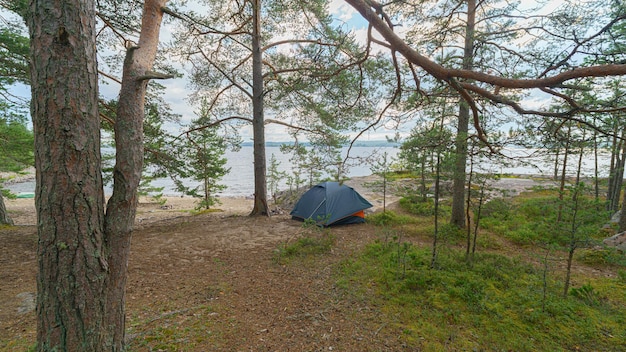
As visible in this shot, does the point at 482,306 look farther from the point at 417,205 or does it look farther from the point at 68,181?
the point at 417,205

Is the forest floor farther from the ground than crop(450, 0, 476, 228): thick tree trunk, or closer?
closer

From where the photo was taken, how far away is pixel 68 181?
1.40 m

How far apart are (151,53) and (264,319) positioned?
9.64 feet

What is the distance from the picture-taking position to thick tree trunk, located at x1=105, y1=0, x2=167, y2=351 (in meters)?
1.66

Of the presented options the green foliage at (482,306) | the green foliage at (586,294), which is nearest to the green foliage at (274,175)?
the green foliage at (482,306)

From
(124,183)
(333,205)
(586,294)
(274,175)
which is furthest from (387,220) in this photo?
(274,175)

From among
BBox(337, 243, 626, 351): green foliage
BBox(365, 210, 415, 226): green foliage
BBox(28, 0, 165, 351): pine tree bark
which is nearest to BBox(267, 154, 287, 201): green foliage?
BBox(365, 210, 415, 226): green foliage

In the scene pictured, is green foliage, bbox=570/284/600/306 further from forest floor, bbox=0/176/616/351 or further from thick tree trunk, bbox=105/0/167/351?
thick tree trunk, bbox=105/0/167/351

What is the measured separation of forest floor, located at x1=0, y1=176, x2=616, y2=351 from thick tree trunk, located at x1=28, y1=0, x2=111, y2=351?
116 centimetres

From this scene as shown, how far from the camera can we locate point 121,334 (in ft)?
5.75

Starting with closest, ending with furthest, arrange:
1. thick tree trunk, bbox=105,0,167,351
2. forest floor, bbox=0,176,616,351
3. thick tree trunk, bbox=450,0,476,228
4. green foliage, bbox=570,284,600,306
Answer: thick tree trunk, bbox=105,0,167,351 → forest floor, bbox=0,176,616,351 → green foliage, bbox=570,284,600,306 → thick tree trunk, bbox=450,0,476,228

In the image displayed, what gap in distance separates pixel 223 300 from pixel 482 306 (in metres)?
3.34

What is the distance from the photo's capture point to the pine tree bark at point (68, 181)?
1389mm

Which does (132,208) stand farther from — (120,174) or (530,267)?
(530,267)
